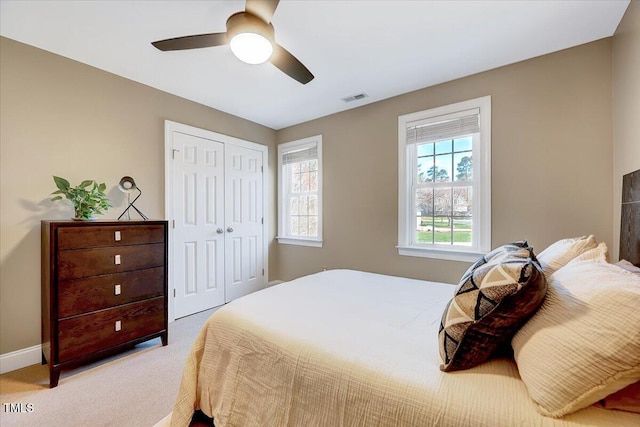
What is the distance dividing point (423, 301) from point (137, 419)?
1.85 meters

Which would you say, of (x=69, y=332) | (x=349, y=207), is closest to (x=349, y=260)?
(x=349, y=207)

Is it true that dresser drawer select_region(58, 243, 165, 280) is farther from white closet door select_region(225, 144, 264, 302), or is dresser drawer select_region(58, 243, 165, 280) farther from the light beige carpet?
white closet door select_region(225, 144, 264, 302)

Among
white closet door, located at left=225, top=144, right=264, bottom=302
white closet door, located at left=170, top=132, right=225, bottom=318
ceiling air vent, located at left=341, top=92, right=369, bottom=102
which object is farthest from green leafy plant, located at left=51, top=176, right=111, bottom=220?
ceiling air vent, located at left=341, top=92, right=369, bottom=102

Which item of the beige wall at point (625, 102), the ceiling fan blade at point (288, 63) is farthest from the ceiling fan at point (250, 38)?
the beige wall at point (625, 102)

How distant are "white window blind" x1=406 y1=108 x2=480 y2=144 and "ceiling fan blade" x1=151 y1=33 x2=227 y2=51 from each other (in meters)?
2.08

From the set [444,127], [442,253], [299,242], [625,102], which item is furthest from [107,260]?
[625,102]

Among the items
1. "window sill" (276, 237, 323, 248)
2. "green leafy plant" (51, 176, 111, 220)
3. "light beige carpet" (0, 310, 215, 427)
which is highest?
"green leafy plant" (51, 176, 111, 220)

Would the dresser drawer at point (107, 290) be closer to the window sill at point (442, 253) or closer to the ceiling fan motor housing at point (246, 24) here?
the ceiling fan motor housing at point (246, 24)

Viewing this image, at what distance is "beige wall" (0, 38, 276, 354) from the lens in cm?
209

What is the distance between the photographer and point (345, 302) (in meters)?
1.63

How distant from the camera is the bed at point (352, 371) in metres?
0.77

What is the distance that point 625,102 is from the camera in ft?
5.94

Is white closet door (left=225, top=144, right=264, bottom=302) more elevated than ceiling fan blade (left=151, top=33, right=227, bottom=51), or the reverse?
ceiling fan blade (left=151, top=33, right=227, bottom=51)

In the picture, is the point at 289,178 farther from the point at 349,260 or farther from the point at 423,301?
the point at 423,301
